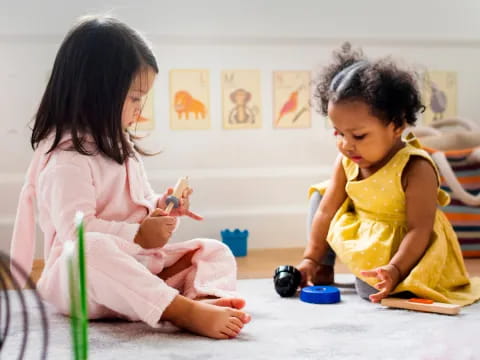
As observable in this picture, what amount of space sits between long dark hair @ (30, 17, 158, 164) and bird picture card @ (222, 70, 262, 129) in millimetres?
A: 811

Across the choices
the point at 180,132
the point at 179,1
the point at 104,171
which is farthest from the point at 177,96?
the point at 104,171

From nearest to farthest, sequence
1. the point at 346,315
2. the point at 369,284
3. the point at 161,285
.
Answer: the point at 161,285, the point at 346,315, the point at 369,284

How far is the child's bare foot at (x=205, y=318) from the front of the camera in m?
1.01

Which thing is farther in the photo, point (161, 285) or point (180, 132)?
point (180, 132)

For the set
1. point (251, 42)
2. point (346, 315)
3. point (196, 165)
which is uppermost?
point (251, 42)

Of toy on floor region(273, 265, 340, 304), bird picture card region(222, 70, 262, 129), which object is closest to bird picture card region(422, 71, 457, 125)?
bird picture card region(222, 70, 262, 129)

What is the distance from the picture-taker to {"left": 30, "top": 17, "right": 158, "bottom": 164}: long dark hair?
117 centimetres

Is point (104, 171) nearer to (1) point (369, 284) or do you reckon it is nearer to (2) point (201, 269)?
(2) point (201, 269)

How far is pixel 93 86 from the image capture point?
1166mm

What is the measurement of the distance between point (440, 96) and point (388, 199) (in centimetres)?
89

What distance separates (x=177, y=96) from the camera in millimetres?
1969

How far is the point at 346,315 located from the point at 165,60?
1043mm

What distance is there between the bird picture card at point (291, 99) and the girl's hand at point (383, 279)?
2.85 ft

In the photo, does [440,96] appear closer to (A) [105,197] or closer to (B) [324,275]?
(B) [324,275]
